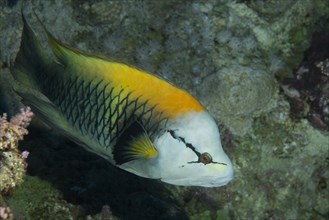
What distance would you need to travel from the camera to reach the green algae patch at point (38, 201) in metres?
3.04

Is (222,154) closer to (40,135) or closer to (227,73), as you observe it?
(227,73)

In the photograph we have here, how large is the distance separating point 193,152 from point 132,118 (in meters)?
0.38

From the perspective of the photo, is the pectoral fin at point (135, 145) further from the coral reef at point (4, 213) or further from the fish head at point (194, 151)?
the coral reef at point (4, 213)

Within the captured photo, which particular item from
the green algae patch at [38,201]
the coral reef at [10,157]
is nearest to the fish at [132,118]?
the coral reef at [10,157]

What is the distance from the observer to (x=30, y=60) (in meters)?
2.57

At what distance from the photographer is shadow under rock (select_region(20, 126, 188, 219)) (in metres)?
3.39

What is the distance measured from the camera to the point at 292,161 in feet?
14.5

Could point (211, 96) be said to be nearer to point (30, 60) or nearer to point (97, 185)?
point (97, 185)

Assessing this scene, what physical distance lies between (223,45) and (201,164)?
2.46 meters

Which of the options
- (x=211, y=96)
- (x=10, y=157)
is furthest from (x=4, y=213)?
(x=211, y=96)

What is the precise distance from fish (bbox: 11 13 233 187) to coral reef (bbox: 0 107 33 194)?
444 mm

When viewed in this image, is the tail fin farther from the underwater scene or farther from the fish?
the underwater scene

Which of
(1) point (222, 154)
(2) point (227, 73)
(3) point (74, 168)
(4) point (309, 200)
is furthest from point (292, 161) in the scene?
(1) point (222, 154)

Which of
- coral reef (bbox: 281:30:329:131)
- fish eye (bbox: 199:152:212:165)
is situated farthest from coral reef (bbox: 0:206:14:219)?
coral reef (bbox: 281:30:329:131)
